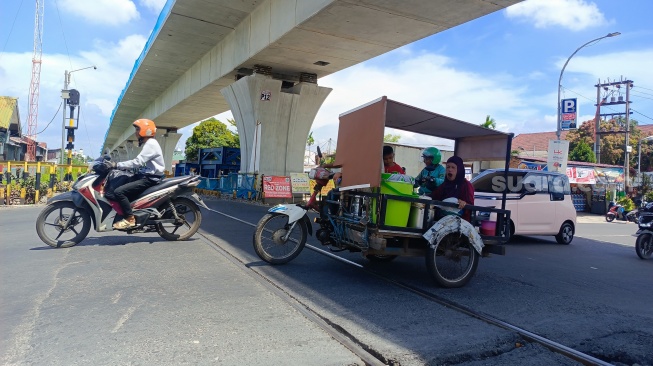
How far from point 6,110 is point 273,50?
102ft

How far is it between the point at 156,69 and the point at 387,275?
21276 millimetres

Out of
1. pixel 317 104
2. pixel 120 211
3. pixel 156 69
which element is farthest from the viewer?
pixel 156 69

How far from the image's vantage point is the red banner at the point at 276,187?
60.1 feet

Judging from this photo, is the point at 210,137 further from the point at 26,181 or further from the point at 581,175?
the point at 581,175

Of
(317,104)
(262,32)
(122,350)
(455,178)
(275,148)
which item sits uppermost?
(262,32)

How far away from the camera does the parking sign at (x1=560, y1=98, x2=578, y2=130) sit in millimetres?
21031

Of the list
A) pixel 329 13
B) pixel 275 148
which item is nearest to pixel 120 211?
pixel 329 13

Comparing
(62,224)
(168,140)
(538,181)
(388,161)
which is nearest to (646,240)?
(538,181)

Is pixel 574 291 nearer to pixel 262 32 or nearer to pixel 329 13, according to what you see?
pixel 329 13

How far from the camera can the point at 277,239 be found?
5848 millimetres

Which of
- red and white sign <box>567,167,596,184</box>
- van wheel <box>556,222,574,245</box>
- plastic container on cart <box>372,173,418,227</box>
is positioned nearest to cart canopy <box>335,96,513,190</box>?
plastic container on cart <box>372,173,418,227</box>

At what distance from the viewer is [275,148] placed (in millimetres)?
19812

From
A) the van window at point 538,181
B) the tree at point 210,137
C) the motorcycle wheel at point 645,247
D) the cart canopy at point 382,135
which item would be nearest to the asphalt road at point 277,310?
the cart canopy at point 382,135

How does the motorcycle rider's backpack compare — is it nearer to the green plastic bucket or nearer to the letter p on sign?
the green plastic bucket
